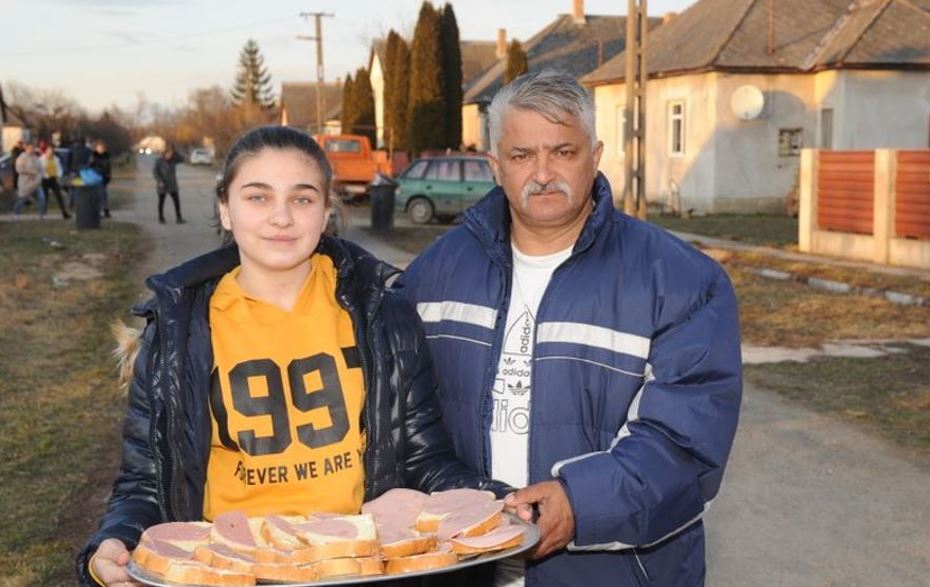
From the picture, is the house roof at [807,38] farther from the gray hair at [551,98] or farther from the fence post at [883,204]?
the gray hair at [551,98]

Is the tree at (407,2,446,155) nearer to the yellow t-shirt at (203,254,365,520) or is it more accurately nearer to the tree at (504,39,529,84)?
the tree at (504,39,529,84)

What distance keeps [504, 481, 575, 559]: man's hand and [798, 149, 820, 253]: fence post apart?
17.9 m

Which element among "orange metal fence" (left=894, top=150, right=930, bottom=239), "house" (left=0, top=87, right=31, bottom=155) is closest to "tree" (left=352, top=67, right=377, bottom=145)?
"house" (left=0, top=87, right=31, bottom=155)

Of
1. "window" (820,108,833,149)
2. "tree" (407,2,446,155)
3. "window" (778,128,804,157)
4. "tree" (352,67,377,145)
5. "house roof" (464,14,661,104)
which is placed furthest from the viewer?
"tree" (352,67,377,145)

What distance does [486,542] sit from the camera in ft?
7.53

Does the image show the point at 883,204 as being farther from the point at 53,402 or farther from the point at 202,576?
the point at 202,576

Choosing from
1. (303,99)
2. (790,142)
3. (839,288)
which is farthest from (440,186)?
(303,99)

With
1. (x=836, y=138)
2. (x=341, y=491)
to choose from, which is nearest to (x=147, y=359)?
(x=341, y=491)

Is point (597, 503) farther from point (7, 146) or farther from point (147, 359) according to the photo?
point (7, 146)

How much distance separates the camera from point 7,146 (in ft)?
194

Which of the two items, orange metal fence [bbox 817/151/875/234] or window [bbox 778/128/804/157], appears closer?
orange metal fence [bbox 817/151/875/234]

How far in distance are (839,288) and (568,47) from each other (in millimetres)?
37131

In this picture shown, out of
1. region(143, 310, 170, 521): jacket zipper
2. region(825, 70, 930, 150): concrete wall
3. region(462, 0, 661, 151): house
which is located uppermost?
→ region(462, 0, 661, 151): house

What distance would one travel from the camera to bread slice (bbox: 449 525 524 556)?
2.29 metres
